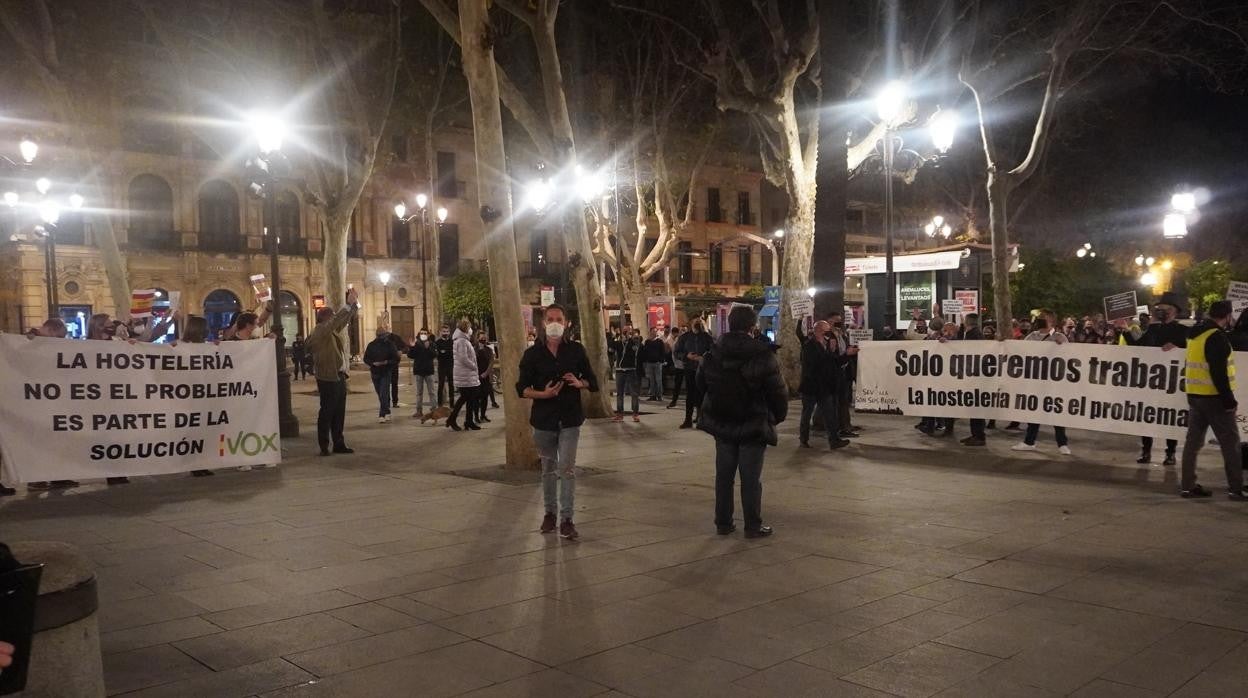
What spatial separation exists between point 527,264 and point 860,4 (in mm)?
36391

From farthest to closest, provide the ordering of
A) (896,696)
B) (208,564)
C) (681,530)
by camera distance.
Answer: (681,530), (208,564), (896,696)

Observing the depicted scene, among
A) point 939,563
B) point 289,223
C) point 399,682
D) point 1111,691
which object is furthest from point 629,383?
point 289,223

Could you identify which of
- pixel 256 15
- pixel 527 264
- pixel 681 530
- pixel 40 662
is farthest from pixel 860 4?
pixel 527 264

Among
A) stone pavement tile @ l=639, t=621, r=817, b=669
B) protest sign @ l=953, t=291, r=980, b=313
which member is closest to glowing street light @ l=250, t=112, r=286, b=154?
stone pavement tile @ l=639, t=621, r=817, b=669

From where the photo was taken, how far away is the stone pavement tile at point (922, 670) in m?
4.36

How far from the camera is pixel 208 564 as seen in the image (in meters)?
6.66

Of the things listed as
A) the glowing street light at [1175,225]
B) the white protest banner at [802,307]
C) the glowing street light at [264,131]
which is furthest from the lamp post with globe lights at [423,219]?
the glowing street light at [1175,225]

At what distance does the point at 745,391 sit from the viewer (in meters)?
7.37

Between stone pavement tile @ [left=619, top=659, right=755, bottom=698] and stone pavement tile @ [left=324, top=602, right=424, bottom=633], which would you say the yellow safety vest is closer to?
stone pavement tile @ [left=619, top=659, right=755, bottom=698]

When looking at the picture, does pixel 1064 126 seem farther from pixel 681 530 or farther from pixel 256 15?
pixel 681 530

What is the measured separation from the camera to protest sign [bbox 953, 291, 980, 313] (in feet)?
77.8

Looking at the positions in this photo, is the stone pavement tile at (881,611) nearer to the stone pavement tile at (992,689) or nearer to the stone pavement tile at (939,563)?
the stone pavement tile at (939,563)

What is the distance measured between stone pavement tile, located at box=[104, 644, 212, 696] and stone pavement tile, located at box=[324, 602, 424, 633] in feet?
2.89

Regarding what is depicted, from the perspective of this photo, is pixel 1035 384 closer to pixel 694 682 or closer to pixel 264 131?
pixel 694 682
